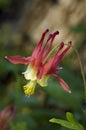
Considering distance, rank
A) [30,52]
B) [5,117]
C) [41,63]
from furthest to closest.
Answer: [30,52], [5,117], [41,63]

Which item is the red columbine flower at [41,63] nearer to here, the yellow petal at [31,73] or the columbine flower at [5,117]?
the yellow petal at [31,73]

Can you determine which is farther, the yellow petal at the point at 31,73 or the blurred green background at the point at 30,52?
→ the blurred green background at the point at 30,52

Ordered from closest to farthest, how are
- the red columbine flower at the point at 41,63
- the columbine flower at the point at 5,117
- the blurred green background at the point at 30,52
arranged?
the red columbine flower at the point at 41,63
the columbine flower at the point at 5,117
the blurred green background at the point at 30,52

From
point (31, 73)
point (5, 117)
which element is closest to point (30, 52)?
point (5, 117)

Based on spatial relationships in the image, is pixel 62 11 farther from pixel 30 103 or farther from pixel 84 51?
pixel 30 103

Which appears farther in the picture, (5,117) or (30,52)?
(30,52)

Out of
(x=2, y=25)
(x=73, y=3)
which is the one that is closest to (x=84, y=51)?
(x=73, y=3)

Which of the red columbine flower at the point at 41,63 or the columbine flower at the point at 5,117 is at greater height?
the red columbine flower at the point at 41,63

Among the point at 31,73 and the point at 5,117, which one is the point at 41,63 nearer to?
the point at 31,73

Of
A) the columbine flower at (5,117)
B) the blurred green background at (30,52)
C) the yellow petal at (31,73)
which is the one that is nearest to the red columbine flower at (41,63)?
the yellow petal at (31,73)

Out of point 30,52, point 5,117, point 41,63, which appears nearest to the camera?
point 41,63
